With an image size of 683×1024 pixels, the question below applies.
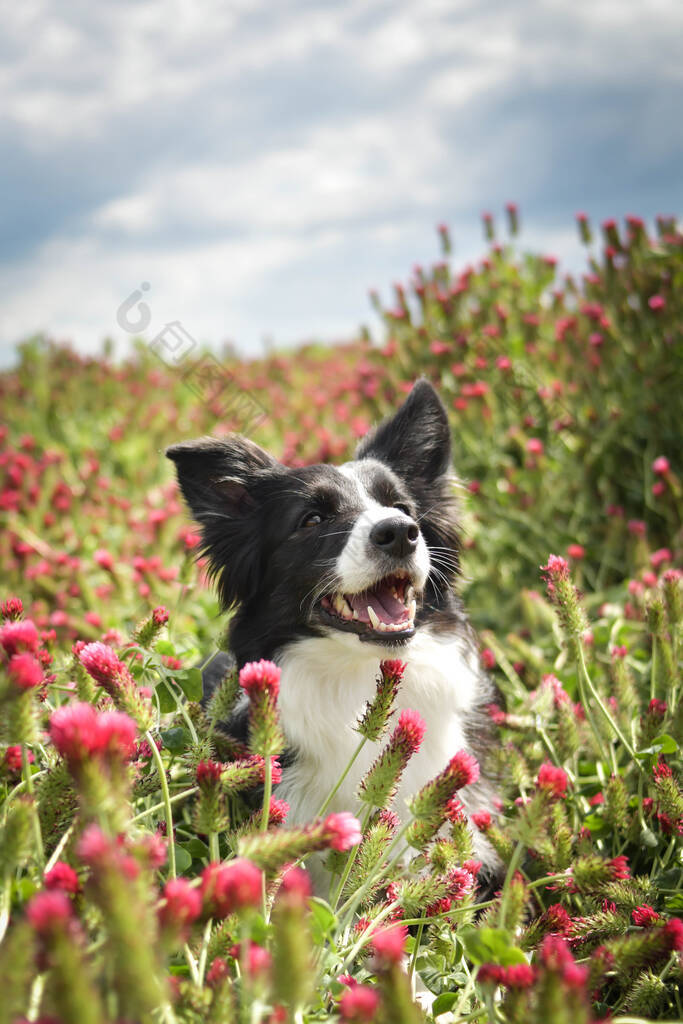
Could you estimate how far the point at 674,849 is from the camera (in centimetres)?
241

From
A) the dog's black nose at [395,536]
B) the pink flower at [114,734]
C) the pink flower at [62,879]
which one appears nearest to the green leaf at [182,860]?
the pink flower at [62,879]

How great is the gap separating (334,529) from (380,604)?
0.99ft

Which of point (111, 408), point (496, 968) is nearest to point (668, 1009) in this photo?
point (496, 968)

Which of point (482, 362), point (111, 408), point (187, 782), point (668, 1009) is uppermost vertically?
point (111, 408)

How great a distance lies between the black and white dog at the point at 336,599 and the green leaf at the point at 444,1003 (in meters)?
0.69

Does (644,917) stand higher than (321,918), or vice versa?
(321,918)

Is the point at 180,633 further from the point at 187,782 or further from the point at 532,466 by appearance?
the point at 532,466

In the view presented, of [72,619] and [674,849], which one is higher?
[72,619]

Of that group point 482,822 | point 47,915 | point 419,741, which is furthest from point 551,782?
point 47,915

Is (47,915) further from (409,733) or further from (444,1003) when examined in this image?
(444,1003)

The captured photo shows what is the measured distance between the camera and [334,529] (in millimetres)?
2660

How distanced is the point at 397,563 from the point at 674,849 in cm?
124

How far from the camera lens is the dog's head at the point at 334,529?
252cm

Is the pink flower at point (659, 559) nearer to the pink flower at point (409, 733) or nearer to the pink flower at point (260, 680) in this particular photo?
the pink flower at point (409, 733)
